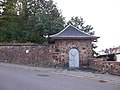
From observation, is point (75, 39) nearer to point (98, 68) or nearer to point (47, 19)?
point (98, 68)

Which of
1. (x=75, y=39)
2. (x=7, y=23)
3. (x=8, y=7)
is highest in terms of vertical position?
(x=8, y=7)

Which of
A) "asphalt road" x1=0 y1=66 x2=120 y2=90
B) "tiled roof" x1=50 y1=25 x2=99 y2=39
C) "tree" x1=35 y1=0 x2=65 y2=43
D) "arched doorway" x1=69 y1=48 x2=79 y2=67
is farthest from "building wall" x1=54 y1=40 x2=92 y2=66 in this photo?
"asphalt road" x1=0 y1=66 x2=120 y2=90

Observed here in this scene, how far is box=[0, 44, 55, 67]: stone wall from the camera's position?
2484 centimetres

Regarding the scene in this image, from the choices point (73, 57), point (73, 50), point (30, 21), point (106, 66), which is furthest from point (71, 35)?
point (30, 21)

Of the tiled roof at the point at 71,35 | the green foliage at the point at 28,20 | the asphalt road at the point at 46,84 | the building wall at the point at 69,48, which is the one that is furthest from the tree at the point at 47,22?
the asphalt road at the point at 46,84

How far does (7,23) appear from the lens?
34.1 m

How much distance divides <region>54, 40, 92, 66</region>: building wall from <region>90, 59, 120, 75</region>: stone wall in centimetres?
189

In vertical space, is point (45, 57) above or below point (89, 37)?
below

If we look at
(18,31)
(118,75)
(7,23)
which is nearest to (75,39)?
(118,75)

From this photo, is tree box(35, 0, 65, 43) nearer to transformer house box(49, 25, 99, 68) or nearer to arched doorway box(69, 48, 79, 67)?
transformer house box(49, 25, 99, 68)

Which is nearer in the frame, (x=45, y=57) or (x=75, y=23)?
(x=45, y=57)

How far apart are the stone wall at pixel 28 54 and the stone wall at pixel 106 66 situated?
474 centimetres

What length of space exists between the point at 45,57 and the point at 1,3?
49.5 feet

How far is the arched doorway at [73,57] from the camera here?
2498 centimetres
